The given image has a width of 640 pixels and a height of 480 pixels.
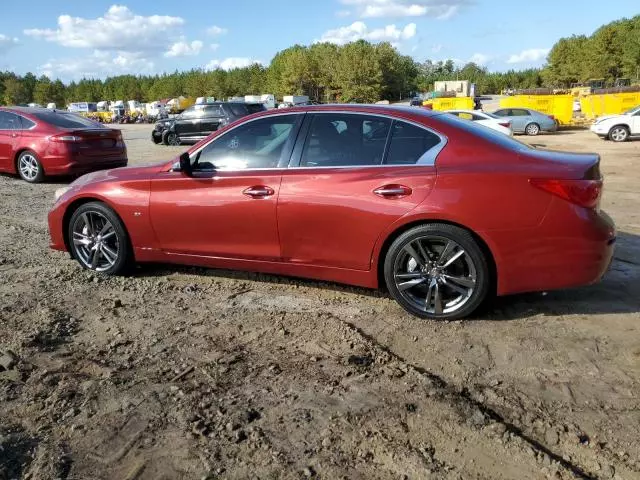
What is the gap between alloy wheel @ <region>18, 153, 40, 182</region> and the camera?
11.0 meters

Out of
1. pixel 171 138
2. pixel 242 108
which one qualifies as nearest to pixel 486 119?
pixel 242 108

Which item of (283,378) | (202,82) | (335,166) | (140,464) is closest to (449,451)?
(283,378)

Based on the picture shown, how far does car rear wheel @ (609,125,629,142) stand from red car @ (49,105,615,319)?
836 inches

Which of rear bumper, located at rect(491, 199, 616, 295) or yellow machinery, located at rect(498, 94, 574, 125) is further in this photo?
yellow machinery, located at rect(498, 94, 574, 125)

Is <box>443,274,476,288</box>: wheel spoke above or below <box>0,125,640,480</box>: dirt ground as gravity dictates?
above

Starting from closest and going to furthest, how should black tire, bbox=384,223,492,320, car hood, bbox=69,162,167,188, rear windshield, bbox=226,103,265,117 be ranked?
black tire, bbox=384,223,492,320 → car hood, bbox=69,162,167,188 → rear windshield, bbox=226,103,265,117

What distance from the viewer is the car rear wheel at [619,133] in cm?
2264

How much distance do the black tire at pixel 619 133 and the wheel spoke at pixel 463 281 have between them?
863 inches

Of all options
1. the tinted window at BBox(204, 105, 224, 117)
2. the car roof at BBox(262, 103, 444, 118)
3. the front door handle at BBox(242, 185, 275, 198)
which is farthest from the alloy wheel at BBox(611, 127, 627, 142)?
the front door handle at BBox(242, 185, 275, 198)

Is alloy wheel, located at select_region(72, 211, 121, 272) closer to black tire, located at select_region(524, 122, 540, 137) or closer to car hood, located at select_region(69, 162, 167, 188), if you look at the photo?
car hood, located at select_region(69, 162, 167, 188)

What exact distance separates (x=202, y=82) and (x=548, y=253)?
116020 mm

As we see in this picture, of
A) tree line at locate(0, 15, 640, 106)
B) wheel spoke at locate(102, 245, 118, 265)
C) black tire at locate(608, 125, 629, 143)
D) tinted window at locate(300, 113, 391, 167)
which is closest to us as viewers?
tinted window at locate(300, 113, 391, 167)

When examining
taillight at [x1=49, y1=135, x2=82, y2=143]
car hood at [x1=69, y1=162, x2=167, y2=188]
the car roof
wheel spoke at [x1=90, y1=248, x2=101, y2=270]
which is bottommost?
wheel spoke at [x1=90, y1=248, x2=101, y2=270]

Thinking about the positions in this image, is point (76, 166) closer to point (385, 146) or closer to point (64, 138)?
point (64, 138)
